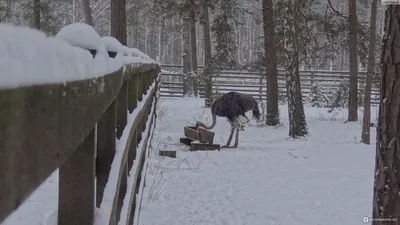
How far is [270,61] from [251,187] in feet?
28.3

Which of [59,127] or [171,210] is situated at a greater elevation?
[59,127]

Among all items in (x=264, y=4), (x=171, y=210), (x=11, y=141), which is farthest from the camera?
(x=264, y=4)

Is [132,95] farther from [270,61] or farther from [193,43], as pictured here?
[193,43]

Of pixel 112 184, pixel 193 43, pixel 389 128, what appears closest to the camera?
pixel 112 184

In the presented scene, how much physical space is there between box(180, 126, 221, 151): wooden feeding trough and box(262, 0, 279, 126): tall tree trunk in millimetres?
4436

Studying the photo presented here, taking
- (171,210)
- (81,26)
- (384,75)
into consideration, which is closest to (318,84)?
(171,210)

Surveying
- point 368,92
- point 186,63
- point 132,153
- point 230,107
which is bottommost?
point 230,107

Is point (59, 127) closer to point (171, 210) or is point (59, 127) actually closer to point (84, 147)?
point (84, 147)

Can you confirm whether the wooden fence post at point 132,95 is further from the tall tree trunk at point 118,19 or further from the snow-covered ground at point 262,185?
the tall tree trunk at point 118,19

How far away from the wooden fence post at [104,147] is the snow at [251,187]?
4cm

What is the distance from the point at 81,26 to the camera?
1.42 metres

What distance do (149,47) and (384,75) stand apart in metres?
57.4

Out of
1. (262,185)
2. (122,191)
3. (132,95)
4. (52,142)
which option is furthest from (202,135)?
(52,142)

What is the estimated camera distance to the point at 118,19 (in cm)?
1152
